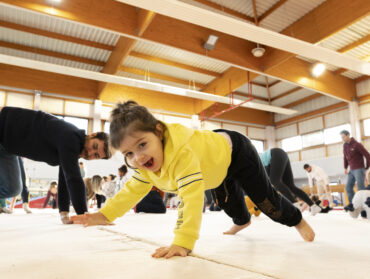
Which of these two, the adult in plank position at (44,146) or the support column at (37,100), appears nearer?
the adult in plank position at (44,146)

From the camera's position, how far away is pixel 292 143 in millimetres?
13172

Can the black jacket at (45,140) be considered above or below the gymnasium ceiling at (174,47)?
below

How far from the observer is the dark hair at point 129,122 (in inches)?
44.8

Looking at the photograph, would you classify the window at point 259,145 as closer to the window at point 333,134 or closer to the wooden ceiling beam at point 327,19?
the window at point 333,134

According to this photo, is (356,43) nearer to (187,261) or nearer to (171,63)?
(171,63)

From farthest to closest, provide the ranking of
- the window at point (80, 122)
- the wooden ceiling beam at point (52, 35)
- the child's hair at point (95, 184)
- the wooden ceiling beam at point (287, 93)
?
the wooden ceiling beam at point (287, 93) < the window at point (80, 122) < the wooden ceiling beam at point (52, 35) < the child's hair at point (95, 184)

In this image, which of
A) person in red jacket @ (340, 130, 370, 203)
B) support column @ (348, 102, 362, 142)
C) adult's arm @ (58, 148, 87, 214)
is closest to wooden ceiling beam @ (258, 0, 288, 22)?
person in red jacket @ (340, 130, 370, 203)

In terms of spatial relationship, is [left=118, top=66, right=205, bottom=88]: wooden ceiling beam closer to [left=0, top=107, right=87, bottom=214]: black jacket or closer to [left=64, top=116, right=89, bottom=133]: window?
[left=64, top=116, right=89, bottom=133]: window

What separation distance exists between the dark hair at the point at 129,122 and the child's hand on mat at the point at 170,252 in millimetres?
437

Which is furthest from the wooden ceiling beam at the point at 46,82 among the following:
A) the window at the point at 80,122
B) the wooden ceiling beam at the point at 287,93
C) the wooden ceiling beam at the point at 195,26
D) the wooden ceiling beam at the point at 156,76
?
the wooden ceiling beam at the point at 287,93

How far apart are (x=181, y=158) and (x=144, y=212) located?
3531 mm

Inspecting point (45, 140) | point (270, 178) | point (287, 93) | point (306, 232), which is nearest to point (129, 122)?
point (306, 232)

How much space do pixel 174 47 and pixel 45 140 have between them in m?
4.27

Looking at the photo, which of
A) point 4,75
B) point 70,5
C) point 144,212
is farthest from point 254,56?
point 4,75
